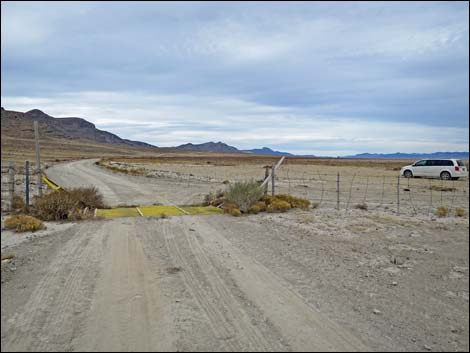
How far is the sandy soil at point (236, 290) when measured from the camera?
3736mm

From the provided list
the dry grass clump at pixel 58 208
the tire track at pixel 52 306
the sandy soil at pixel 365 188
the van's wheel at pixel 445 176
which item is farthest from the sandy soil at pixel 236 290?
the van's wheel at pixel 445 176

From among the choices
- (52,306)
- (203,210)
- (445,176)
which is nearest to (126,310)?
(52,306)

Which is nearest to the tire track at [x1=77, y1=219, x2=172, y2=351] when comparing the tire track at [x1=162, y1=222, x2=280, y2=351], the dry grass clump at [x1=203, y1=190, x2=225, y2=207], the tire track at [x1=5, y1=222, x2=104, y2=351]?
the tire track at [x1=5, y1=222, x2=104, y2=351]

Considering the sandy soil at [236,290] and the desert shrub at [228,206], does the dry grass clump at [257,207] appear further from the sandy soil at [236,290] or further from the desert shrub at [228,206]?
the sandy soil at [236,290]

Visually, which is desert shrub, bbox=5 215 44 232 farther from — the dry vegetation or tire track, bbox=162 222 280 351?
the dry vegetation

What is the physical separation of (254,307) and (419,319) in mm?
1798

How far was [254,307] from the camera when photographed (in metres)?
4.75

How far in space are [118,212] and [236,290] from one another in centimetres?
776

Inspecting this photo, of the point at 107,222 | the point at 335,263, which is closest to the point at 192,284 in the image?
the point at 335,263

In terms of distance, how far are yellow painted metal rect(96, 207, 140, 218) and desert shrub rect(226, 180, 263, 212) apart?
10.1 feet

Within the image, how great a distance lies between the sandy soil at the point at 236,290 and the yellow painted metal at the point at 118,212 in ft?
6.99

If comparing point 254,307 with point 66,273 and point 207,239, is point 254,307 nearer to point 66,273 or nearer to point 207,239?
point 66,273

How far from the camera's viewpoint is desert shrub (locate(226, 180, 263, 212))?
1270cm

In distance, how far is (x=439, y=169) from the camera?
28703 mm
